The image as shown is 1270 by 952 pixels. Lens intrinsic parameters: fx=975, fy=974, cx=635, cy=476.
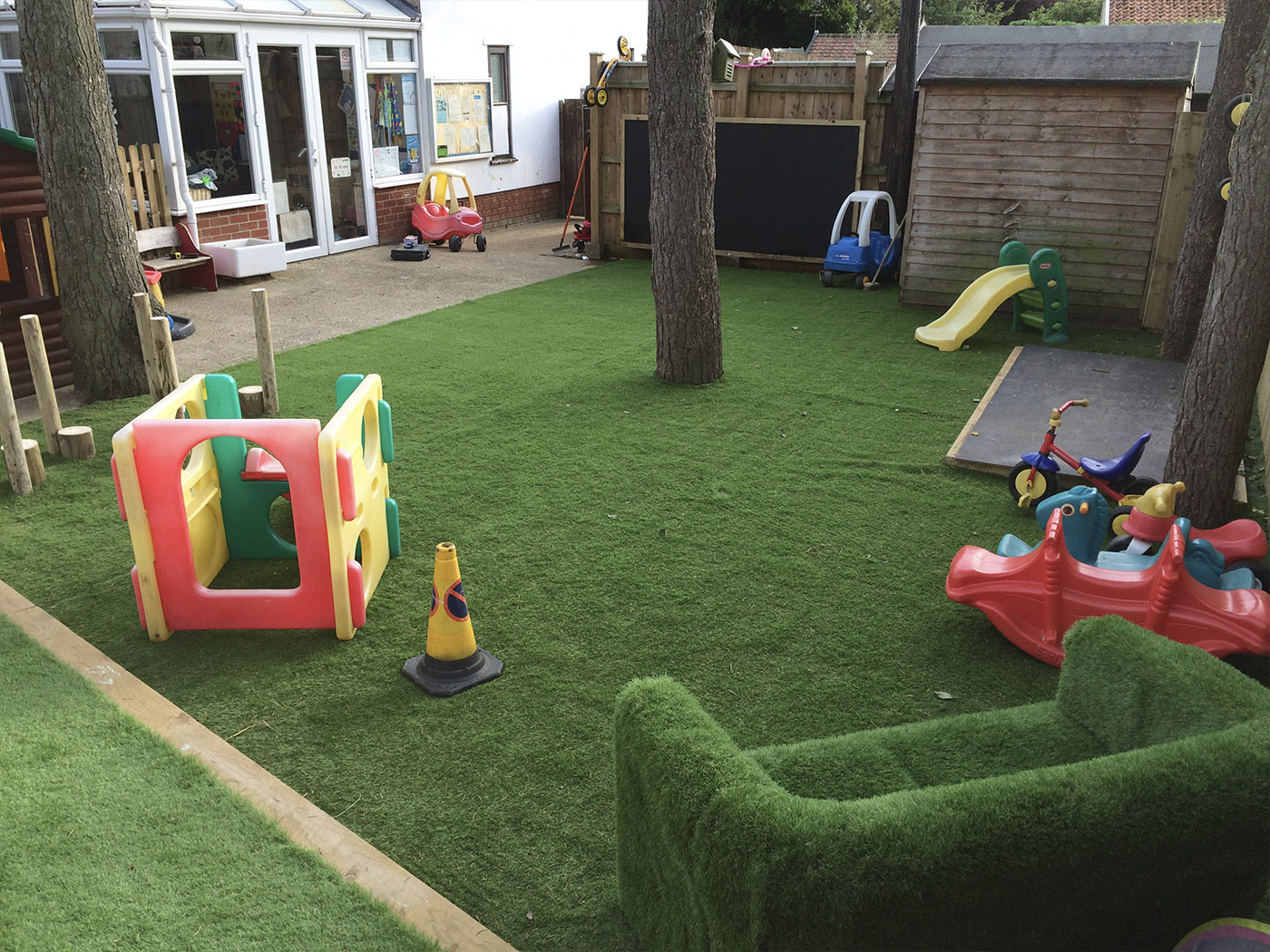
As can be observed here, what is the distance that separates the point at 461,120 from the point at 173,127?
5.11 meters

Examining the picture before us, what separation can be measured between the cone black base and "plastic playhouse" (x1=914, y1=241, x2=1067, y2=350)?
6320 mm

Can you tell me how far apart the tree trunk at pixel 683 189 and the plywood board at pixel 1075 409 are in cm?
223

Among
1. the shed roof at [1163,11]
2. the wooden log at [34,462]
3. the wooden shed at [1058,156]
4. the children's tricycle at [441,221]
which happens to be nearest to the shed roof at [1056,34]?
the wooden shed at [1058,156]

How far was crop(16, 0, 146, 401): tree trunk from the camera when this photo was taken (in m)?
6.84

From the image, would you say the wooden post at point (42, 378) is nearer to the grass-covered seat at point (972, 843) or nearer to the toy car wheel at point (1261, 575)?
the grass-covered seat at point (972, 843)

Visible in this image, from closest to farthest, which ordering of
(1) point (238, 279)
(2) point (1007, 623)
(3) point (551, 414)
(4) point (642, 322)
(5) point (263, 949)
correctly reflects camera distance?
(5) point (263, 949) < (2) point (1007, 623) < (3) point (551, 414) < (4) point (642, 322) < (1) point (238, 279)

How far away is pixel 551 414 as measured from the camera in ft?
23.4

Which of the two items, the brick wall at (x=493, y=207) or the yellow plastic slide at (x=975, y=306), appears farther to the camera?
the brick wall at (x=493, y=207)

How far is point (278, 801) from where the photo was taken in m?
3.29

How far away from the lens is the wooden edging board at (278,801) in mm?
2814

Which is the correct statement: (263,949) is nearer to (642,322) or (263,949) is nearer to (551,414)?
(551,414)

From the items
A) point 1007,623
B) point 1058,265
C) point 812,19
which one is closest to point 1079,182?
point 1058,265

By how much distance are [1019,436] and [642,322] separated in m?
4.45

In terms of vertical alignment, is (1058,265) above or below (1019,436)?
above
